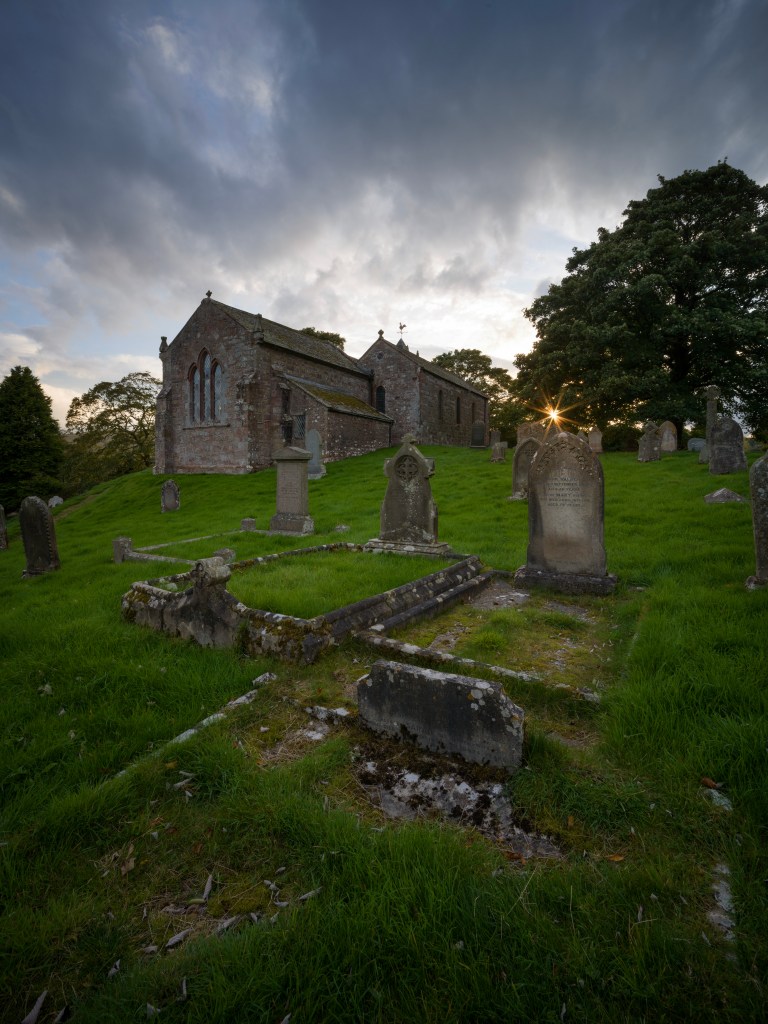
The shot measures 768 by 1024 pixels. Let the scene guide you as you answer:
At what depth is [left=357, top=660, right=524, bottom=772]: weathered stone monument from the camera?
8.35ft

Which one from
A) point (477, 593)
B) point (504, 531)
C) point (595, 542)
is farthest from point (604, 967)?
point (504, 531)

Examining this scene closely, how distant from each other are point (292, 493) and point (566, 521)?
7151 millimetres

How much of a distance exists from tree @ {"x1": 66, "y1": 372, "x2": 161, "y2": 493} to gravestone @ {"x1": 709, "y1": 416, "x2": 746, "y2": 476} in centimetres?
3525

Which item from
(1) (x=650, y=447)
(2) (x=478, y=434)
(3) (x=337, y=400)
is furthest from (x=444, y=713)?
(2) (x=478, y=434)

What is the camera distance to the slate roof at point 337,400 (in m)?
24.5

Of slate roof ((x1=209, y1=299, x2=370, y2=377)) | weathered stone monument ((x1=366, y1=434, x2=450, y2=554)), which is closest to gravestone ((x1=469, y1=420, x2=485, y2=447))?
slate roof ((x1=209, y1=299, x2=370, y2=377))

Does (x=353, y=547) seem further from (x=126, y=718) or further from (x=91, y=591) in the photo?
(x=126, y=718)

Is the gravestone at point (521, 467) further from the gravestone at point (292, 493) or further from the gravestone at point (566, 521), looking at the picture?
the gravestone at point (566, 521)

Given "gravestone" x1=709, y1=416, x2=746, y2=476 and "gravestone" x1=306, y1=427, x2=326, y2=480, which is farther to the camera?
"gravestone" x1=306, y1=427, x2=326, y2=480

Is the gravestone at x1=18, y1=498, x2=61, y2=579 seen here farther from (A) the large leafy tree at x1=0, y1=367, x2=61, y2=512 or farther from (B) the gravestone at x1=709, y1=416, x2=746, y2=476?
(A) the large leafy tree at x1=0, y1=367, x2=61, y2=512

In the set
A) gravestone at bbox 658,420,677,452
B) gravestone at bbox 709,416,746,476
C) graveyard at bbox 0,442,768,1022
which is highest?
gravestone at bbox 658,420,677,452

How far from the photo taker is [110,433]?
33.6 meters

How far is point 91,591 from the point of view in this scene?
21.8 ft

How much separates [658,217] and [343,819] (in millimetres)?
30391
